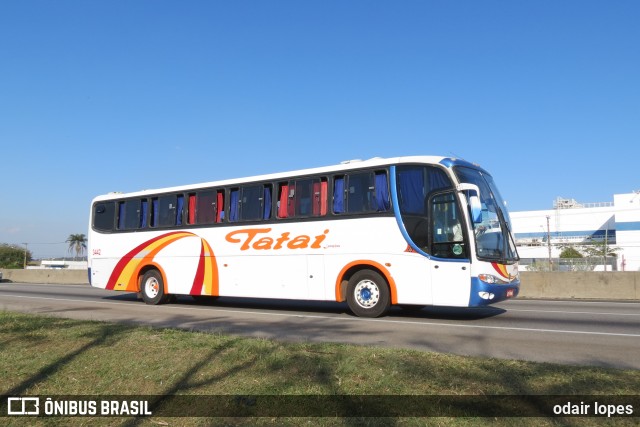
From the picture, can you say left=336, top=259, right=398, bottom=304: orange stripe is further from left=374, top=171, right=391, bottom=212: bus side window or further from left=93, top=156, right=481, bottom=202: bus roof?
left=93, top=156, right=481, bottom=202: bus roof

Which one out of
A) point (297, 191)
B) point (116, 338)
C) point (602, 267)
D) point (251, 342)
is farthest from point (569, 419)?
point (602, 267)

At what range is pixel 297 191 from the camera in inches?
525

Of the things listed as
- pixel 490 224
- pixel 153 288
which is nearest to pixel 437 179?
pixel 490 224

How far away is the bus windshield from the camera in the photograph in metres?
10.7

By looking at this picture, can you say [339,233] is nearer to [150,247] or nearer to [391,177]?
[391,177]

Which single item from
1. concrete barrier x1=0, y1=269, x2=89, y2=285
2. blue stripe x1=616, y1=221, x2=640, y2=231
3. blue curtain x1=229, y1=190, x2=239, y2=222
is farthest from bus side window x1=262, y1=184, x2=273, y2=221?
blue stripe x1=616, y1=221, x2=640, y2=231

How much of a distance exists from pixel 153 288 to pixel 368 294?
7.83 m

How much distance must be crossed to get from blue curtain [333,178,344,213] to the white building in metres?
81.1

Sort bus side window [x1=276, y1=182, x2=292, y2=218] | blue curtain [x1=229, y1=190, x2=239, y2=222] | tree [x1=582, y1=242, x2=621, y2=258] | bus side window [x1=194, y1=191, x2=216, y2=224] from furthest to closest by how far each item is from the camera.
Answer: tree [x1=582, y1=242, x2=621, y2=258], bus side window [x1=194, y1=191, x2=216, y2=224], blue curtain [x1=229, y1=190, x2=239, y2=222], bus side window [x1=276, y1=182, x2=292, y2=218]

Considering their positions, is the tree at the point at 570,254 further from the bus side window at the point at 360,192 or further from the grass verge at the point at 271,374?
the grass verge at the point at 271,374

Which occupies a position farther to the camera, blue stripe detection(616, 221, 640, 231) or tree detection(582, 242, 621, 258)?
blue stripe detection(616, 221, 640, 231)

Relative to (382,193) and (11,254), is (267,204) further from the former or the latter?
(11,254)

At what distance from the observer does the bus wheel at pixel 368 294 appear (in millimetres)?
11703

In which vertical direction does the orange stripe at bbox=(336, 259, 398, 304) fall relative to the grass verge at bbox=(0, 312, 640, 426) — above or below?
above
